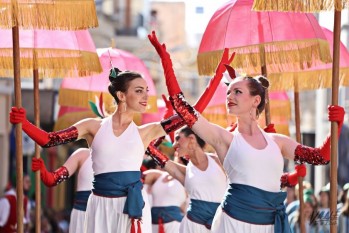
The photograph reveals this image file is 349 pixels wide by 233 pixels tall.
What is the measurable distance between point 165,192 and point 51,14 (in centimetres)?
611

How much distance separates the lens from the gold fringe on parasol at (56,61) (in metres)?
12.7

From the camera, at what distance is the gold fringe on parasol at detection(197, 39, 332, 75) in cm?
1215

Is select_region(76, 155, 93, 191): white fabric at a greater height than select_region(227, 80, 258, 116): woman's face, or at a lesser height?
lesser

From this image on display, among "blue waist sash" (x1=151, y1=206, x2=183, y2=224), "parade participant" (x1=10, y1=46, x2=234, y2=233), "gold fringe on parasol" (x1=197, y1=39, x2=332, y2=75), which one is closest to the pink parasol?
"blue waist sash" (x1=151, y1=206, x2=183, y2=224)

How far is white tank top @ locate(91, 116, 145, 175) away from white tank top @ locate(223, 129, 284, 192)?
1.34 m

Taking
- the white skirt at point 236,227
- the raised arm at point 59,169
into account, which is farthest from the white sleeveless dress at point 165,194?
the white skirt at point 236,227

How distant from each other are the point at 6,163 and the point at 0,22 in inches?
638

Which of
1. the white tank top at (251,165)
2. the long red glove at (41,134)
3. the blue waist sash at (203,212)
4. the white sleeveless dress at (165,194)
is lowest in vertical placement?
the white sleeveless dress at (165,194)

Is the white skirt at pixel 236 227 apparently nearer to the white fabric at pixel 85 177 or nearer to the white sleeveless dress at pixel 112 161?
the white sleeveless dress at pixel 112 161

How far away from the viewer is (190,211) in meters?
13.0

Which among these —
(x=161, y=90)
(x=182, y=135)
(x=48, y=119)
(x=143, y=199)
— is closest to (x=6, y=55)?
(x=182, y=135)

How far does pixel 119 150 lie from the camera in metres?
10.6

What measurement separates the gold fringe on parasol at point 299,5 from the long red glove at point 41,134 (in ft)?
6.24

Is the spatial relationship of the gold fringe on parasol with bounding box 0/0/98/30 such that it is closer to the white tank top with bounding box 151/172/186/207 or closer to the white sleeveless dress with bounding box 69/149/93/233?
the white sleeveless dress with bounding box 69/149/93/233
